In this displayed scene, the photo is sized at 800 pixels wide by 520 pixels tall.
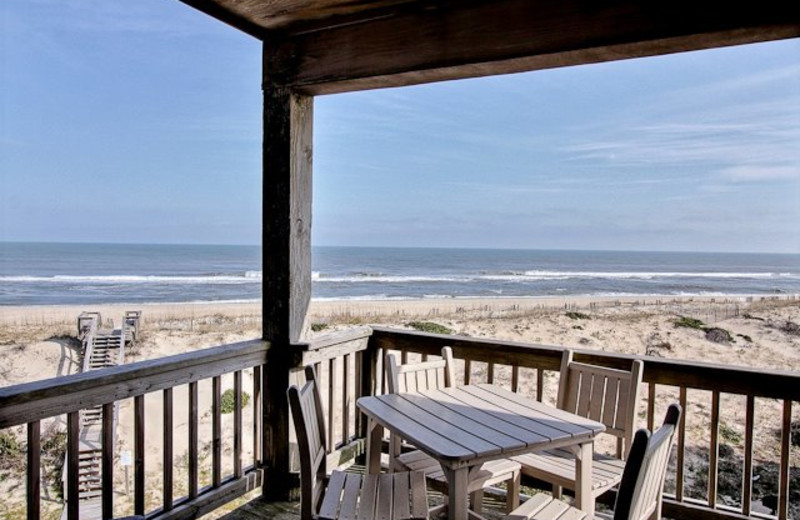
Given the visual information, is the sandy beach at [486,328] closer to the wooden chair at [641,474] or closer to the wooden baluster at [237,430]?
the wooden baluster at [237,430]

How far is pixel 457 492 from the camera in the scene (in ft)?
5.40

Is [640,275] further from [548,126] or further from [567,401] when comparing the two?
[567,401]

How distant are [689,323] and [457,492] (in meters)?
16.8

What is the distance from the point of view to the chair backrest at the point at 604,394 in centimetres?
226

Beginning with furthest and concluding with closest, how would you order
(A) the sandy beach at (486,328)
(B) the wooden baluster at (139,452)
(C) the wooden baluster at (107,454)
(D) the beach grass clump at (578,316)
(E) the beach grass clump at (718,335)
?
(D) the beach grass clump at (578,316)
(E) the beach grass clump at (718,335)
(A) the sandy beach at (486,328)
(B) the wooden baluster at (139,452)
(C) the wooden baluster at (107,454)

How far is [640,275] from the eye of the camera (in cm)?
2917

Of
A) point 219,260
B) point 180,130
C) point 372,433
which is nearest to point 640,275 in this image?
point 219,260

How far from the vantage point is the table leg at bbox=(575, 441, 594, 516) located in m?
1.93

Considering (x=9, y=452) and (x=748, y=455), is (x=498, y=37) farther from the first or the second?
(x=9, y=452)

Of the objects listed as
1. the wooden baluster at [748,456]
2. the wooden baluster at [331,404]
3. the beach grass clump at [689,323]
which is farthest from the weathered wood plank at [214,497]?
the beach grass clump at [689,323]

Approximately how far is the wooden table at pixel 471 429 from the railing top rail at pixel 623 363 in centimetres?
38

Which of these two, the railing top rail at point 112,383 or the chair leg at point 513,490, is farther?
the chair leg at point 513,490

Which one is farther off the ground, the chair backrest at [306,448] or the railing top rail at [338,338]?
the railing top rail at [338,338]

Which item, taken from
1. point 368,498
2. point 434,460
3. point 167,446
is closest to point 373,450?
point 434,460
